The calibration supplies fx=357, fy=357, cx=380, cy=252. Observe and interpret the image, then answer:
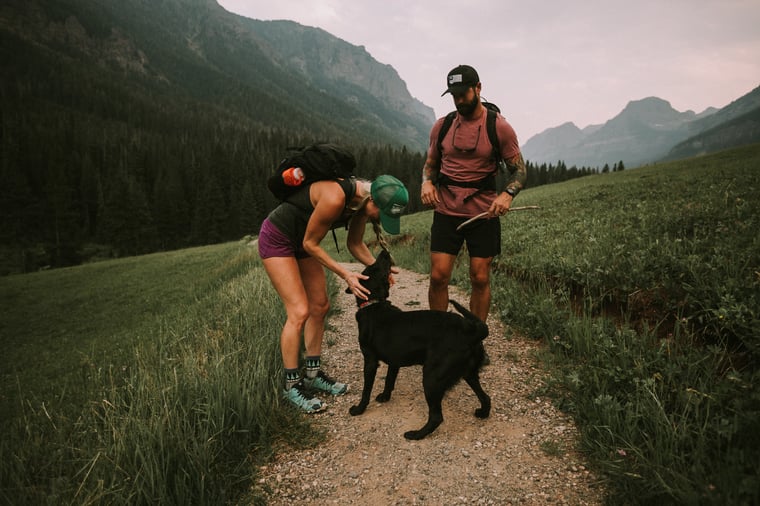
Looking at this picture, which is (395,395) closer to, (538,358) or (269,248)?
(538,358)

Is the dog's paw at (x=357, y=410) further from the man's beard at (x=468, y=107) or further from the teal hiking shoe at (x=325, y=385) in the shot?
the man's beard at (x=468, y=107)

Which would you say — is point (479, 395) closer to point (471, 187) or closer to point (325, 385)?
point (325, 385)

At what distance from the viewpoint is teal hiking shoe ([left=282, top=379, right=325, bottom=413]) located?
3.62 m

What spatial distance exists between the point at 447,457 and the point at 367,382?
99 centimetres

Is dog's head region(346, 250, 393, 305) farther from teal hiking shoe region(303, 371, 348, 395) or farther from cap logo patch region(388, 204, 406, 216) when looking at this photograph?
teal hiking shoe region(303, 371, 348, 395)

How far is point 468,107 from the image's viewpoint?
404 centimetres

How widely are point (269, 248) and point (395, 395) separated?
6.91 ft

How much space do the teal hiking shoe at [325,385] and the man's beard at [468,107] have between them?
3427mm

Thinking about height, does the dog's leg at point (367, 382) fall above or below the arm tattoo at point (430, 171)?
below

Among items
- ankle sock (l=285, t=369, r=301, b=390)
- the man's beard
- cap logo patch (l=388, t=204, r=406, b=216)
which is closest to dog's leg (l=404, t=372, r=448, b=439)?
ankle sock (l=285, t=369, r=301, b=390)

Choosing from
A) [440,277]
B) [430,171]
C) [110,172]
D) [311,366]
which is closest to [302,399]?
[311,366]

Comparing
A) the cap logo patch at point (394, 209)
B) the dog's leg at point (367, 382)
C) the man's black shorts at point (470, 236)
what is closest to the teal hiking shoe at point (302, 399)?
the dog's leg at point (367, 382)

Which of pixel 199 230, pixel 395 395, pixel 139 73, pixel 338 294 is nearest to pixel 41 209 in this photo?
pixel 199 230

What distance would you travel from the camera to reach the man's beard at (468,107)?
158 inches
